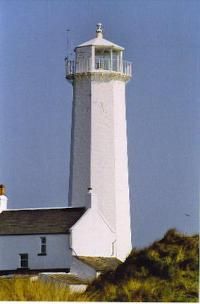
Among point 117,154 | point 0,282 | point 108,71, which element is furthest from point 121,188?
point 0,282

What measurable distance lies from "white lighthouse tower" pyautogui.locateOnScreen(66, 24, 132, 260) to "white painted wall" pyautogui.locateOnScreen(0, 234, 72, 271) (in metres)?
0.31

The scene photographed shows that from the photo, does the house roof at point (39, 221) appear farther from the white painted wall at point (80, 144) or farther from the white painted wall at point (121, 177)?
the white painted wall at point (121, 177)

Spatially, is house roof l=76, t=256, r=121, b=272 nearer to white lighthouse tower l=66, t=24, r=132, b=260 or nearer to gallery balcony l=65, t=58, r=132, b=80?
white lighthouse tower l=66, t=24, r=132, b=260

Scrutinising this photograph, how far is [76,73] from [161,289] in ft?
36.9

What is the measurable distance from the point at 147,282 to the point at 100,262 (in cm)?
702

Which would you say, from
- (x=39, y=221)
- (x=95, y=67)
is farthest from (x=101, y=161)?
(x=95, y=67)

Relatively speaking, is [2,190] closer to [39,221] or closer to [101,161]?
[39,221]

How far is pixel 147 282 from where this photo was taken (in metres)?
20.2

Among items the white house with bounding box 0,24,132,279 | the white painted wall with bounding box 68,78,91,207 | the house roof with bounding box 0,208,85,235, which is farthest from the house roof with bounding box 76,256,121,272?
the white painted wall with bounding box 68,78,91,207

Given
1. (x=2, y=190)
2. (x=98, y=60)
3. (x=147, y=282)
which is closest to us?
(x=147, y=282)

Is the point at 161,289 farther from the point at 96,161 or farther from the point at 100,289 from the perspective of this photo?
the point at 96,161

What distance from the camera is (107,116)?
2970 centimetres

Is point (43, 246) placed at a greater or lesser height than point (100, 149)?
lesser

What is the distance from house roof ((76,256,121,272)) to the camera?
86.6ft
